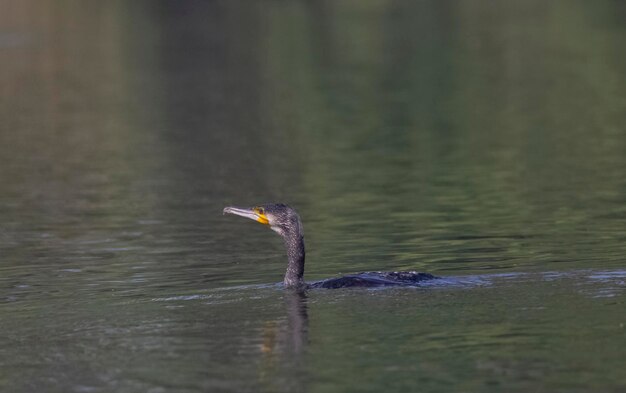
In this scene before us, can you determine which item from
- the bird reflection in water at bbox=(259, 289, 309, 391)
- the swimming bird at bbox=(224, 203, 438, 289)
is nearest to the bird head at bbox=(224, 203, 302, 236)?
the swimming bird at bbox=(224, 203, 438, 289)

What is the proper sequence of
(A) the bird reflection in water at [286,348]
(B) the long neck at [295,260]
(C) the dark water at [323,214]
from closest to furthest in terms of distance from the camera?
1. (A) the bird reflection in water at [286,348]
2. (C) the dark water at [323,214]
3. (B) the long neck at [295,260]

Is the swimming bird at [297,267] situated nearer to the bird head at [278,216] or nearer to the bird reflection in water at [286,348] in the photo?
the bird head at [278,216]

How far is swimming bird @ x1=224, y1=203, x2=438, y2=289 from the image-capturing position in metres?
16.3

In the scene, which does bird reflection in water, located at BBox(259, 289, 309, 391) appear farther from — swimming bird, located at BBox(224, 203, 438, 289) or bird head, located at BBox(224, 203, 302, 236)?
bird head, located at BBox(224, 203, 302, 236)

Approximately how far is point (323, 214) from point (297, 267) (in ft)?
22.7

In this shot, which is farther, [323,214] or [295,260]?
[323,214]

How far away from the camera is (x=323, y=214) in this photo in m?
24.0

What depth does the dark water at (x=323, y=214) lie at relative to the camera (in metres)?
13.2

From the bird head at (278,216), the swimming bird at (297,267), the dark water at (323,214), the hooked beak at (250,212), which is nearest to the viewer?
the dark water at (323,214)

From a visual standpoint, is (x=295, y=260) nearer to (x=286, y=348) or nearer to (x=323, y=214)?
(x=286, y=348)

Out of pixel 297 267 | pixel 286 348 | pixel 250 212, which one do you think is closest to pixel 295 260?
pixel 297 267

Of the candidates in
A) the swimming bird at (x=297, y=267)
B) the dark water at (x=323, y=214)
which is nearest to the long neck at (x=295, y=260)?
the swimming bird at (x=297, y=267)

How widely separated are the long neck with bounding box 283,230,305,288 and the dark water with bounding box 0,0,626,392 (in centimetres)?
A: 21

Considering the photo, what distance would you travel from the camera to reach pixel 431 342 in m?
13.5
